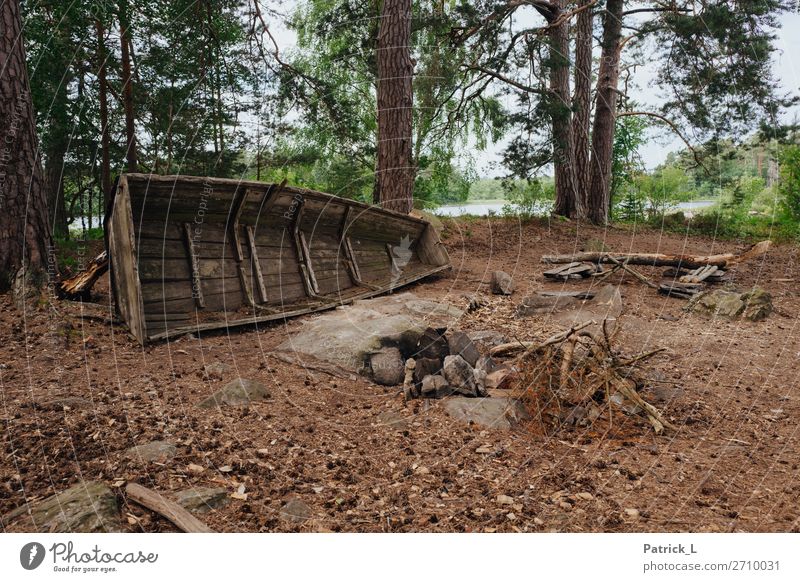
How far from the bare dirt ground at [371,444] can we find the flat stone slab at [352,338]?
22cm

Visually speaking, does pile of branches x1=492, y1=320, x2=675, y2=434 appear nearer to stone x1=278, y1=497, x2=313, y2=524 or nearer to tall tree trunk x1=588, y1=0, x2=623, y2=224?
stone x1=278, y1=497, x2=313, y2=524

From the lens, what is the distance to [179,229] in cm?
632

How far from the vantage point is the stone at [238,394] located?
4254mm

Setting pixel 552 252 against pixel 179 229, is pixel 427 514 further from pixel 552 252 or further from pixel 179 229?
pixel 552 252

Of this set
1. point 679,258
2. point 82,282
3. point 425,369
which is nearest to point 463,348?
point 425,369

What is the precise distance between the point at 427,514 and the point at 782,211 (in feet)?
46.6

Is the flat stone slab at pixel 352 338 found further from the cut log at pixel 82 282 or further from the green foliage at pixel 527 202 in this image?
the green foliage at pixel 527 202

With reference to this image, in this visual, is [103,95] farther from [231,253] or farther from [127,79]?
[231,253]

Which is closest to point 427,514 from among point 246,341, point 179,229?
point 246,341

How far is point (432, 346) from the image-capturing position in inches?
209

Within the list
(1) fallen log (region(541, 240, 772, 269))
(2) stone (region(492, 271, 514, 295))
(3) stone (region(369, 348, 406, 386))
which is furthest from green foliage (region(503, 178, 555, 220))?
(3) stone (region(369, 348, 406, 386))

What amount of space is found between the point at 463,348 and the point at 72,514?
10.9 feet

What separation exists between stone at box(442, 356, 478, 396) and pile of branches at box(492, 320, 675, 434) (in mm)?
377

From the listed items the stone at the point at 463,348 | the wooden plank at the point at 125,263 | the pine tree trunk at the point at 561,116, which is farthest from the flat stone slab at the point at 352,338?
the pine tree trunk at the point at 561,116
